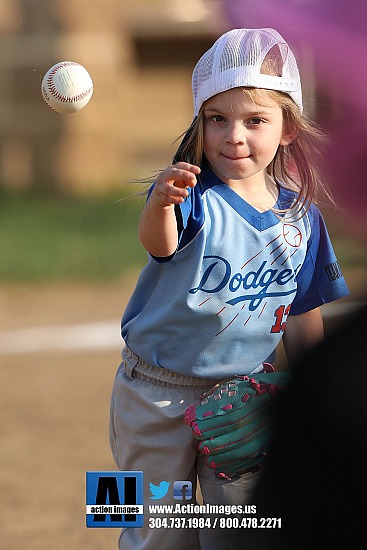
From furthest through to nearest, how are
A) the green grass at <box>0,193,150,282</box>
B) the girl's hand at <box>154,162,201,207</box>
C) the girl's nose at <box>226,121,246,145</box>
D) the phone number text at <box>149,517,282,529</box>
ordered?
the green grass at <box>0,193,150,282</box> < the girl's nose at <box>226,121,246,145</box> < the phone number text at <box>149,517,282,529</box> < the girl's hand at <box>154,162,201,207</box>

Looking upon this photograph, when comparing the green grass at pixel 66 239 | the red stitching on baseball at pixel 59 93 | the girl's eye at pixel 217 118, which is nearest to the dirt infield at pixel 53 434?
the girl's eye at pixel 217 118

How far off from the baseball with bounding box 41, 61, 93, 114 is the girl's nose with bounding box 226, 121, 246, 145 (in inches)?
16.0

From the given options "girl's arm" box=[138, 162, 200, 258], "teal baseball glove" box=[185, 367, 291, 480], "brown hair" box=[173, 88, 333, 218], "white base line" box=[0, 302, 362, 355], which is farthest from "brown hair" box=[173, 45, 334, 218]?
"white base line" box=[0, 302, 362, 355]

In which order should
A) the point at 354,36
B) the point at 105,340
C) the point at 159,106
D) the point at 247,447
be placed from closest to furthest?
1. the point at 247,447
2. the point at 354,36
3. the point at 105,340
4. the point at 159,106

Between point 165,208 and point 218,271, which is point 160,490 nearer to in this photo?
point 218,271

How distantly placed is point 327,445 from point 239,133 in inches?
36.7


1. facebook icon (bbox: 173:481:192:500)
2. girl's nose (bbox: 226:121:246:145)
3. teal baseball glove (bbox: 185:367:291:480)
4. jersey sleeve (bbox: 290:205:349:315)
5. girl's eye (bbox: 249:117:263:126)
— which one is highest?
girl's eye (bbox: 249:117:263:126)

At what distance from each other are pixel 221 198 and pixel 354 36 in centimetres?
249

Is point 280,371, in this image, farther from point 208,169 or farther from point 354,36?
point 354,36

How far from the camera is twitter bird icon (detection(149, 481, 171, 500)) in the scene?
2.72 m

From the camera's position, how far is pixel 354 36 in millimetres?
4895

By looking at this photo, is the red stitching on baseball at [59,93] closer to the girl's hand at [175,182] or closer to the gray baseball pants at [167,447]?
the girl's hand at [175,182]

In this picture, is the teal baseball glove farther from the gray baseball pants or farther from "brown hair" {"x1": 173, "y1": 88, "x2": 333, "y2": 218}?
"brown hair" {"x1": 173, "y1": 88, "x2": 333, "y2": 218}

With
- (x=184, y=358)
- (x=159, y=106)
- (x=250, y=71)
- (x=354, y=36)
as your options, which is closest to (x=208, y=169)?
(x=250, y=71)
